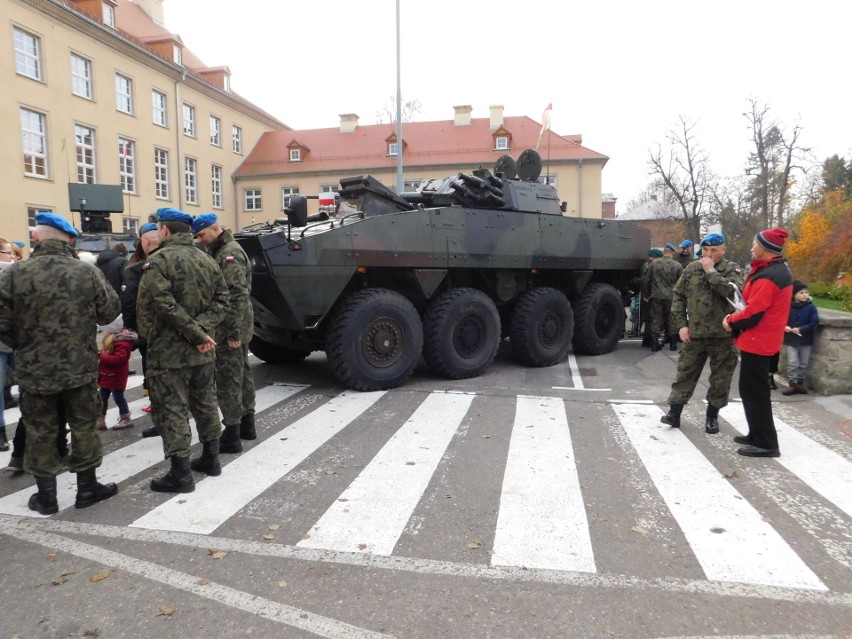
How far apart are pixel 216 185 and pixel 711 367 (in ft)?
128

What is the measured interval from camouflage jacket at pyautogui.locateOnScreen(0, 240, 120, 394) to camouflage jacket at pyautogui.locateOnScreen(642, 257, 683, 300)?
8.80 m

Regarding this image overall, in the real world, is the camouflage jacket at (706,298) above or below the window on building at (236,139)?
below

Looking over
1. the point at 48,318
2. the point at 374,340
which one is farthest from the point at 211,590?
the point at 374,340

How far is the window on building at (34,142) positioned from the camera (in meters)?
24.8

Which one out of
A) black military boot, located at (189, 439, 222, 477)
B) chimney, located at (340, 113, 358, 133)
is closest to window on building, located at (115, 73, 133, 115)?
chimney, located at (340, 113, 358, 133)

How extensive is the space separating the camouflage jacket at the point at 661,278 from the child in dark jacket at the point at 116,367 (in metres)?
8.06

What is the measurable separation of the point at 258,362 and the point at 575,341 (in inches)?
195

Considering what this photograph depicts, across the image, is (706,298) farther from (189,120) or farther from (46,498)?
(189,120)

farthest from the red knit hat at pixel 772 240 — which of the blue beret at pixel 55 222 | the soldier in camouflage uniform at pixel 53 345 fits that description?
the blue beret at pixel 55 222

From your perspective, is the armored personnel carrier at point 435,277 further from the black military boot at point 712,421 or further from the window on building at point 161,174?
the window on building at point 161,174

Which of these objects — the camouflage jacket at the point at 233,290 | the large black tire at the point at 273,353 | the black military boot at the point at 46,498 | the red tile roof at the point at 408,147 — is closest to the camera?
the black military boot at the point at 46,498

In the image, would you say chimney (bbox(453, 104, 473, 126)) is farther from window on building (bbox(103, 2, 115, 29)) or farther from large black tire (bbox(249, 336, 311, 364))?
large black tire (bbox(249, 336, 311, 364))

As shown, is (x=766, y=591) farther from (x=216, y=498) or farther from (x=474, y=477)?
(x=216, y=498)

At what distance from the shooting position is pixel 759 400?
16.1ft
